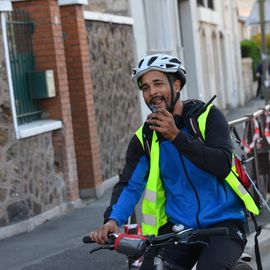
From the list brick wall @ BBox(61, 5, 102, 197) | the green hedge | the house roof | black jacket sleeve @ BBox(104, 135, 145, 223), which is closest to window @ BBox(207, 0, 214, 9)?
the house roof

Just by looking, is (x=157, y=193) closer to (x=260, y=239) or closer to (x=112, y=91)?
(x=260, y=239)

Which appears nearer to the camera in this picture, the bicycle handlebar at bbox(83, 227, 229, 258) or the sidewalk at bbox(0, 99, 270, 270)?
the bicycle handlebar at bbox(83, 227, 229, 258)

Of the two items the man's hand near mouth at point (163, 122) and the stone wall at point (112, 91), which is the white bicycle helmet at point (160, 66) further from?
the stone wall at point (112, 91)

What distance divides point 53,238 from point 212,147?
5.79 m

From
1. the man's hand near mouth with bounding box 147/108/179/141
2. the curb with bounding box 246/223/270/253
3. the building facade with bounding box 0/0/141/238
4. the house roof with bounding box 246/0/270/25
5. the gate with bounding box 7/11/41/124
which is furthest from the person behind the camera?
the house roof with bounding box 246/0/270/25

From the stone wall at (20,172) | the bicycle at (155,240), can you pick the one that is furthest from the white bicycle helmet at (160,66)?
the stone wall at (20,172)

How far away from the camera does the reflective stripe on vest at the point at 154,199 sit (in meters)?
4.60

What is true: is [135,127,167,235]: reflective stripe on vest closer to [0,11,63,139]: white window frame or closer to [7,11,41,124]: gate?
[0,11,63,139]: white window frame

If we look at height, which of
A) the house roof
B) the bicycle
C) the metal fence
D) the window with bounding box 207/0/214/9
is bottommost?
the metal fence

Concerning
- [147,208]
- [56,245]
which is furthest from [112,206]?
[56,245]

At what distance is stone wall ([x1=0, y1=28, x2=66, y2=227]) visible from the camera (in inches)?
401

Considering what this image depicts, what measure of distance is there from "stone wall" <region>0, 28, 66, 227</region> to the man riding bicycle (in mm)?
5580

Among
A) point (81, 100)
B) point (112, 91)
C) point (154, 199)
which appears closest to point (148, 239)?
point (154, 199)

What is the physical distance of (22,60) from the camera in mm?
11531
